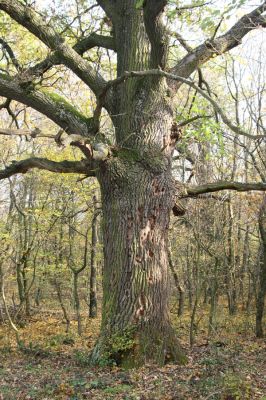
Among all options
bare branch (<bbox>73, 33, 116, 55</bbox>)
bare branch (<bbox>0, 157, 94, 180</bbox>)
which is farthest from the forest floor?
bare branch (<bbox>73, 33, 116, 55</bbox>)

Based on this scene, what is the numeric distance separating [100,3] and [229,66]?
7.68 metres

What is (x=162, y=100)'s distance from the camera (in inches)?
280

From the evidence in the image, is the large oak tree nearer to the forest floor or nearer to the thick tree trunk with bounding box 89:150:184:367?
the thick tree trunk with bounding box 89:150:184:367

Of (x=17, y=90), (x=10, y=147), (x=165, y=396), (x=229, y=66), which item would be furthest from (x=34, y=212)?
(x=165, y=396)

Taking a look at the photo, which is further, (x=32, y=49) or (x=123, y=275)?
(x=32, y=49)

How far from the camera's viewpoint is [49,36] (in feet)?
22.3

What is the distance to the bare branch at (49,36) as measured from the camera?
6.63 m

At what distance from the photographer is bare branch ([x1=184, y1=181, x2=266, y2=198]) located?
6.93 m

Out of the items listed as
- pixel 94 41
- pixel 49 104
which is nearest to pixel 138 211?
pixel 49 104

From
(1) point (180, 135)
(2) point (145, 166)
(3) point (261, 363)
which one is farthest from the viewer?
(1) point (180, 135)

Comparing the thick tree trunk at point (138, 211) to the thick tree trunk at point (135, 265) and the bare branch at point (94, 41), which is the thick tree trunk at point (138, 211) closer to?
the thick tree trunk at point (135, 265)

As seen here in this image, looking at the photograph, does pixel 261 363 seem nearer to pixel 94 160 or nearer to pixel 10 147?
pixel 94 160

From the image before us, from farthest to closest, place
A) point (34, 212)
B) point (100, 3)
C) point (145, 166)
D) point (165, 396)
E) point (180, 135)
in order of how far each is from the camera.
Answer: point (34, 212)
point (100, 3)
point (180, 135)
point (145, 166)
point (165, 396)

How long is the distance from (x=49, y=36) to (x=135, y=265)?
13.7ft
